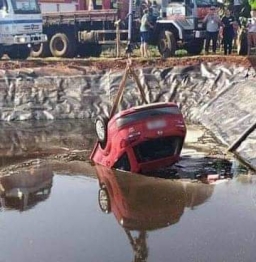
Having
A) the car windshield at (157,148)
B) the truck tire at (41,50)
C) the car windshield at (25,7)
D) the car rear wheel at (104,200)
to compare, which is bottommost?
the truck tire at (41,50)

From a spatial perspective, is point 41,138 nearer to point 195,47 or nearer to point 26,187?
point 26,187

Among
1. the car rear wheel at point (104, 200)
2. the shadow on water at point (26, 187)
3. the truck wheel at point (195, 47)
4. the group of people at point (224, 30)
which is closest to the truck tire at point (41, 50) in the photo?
the truck wheel at point (195, 47)

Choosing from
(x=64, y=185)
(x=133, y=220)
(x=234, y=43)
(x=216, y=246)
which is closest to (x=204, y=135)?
(x=64, y=185)

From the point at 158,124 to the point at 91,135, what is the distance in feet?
15.3

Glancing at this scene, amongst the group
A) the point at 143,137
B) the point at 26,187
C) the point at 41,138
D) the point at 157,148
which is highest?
the point at 143,137

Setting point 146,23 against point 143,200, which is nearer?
point 143,200

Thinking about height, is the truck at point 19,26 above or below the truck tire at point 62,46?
above

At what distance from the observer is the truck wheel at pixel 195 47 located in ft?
67.9

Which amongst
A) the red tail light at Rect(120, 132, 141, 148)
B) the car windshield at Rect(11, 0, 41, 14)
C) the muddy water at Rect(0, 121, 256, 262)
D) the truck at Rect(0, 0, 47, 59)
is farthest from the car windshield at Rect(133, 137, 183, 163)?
the car windshield at Rect(11, 0, 41, 14)

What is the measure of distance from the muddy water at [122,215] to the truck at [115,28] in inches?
363


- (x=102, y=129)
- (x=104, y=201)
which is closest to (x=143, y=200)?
(x=104, y=201)

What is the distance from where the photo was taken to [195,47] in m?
21.0

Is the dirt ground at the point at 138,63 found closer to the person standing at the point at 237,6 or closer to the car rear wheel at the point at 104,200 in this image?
the car rear wheel at the point at 104,200

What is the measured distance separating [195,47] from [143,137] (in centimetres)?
1193
